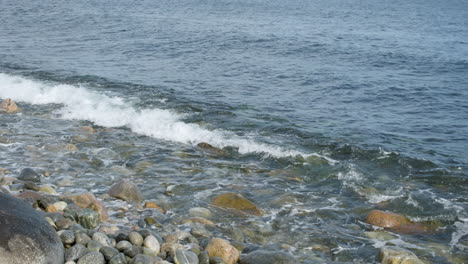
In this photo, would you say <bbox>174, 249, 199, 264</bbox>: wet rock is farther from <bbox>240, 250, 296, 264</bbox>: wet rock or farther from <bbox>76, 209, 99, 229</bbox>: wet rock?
<bbox>76, 209, 99, 229</bbox>: wet rock

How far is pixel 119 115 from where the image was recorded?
61.7 ft

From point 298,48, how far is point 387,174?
19.2m

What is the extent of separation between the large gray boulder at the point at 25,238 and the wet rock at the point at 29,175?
418cm

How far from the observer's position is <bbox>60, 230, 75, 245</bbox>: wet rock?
8168 mm

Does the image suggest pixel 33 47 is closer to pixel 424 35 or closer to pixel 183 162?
pixel 183 162

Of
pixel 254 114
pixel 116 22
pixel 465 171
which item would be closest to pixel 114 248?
pixel 465 171

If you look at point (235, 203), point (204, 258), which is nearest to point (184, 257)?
point (204, 258)

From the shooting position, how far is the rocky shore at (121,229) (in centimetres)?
726

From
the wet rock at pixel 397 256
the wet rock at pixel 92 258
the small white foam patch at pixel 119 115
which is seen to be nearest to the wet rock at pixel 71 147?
the small white foam patch at pixel 119 115

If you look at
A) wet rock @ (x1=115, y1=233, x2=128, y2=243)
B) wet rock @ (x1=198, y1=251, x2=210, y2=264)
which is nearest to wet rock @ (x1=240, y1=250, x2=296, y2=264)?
wet rock @ (x1=198, y1=251, x2=210, y2=264)

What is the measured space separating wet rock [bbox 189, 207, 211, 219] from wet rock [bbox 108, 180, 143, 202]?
1.25m

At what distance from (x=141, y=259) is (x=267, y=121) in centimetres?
1122

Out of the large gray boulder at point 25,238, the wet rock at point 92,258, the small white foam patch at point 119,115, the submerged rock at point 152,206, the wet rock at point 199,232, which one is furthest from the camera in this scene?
the small white foam patch at point 119,115

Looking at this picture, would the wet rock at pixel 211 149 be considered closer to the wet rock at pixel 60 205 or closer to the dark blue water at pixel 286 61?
the dark blue water at pixel 286 61
